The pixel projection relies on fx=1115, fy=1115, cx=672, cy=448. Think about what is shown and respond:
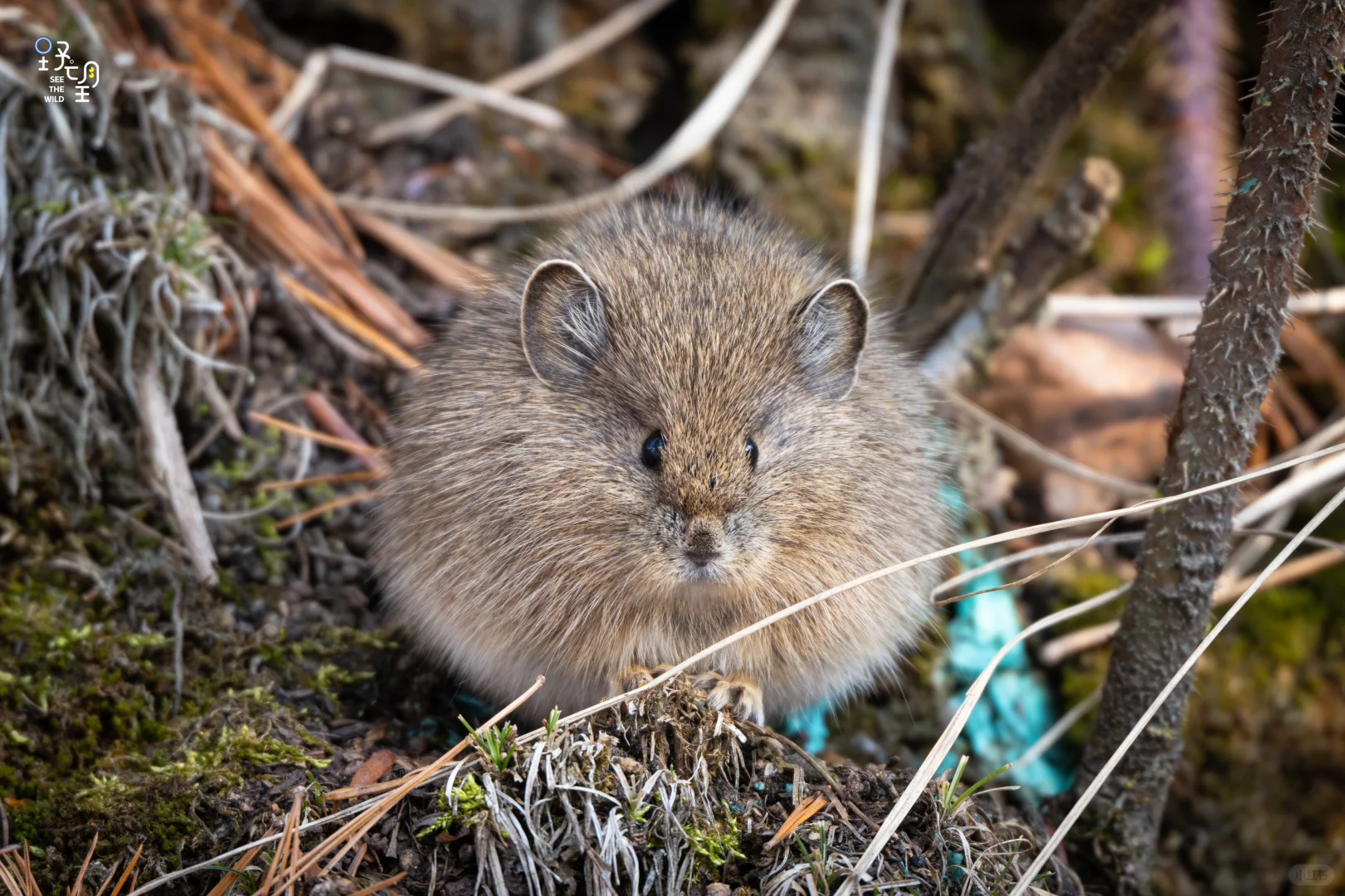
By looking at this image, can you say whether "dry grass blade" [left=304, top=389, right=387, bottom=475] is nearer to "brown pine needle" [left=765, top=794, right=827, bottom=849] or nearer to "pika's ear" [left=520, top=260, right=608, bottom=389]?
"pika's ear" [left=520, top=260, right=608, bottom=389]

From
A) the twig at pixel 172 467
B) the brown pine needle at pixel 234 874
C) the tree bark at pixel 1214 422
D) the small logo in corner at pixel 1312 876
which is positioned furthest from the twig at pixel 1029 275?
the brown pine needle at pixel 234 874

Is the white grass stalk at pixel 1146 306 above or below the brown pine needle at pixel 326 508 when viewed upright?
above

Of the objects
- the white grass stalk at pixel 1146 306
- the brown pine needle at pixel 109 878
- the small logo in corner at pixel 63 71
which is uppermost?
the small logo in corner at pixel 63 71

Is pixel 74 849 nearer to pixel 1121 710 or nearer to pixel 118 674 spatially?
pixel 118 674

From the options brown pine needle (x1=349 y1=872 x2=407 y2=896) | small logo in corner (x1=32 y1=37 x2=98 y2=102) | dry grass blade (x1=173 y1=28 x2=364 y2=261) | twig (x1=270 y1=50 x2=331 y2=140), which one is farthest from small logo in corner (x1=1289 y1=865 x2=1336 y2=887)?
small logo in corner (x1=32 y1=37 x2=98 y2=102)

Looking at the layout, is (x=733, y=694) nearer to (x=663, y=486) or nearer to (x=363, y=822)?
(x=663, y=486)

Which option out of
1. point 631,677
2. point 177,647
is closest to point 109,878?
point 177,647

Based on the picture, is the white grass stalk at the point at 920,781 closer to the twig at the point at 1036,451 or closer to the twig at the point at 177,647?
the twig at the point at 1036,451
